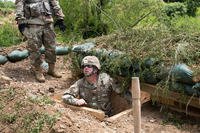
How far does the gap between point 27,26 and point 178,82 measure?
3.26 meters

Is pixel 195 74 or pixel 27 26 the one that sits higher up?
pixel 27 26

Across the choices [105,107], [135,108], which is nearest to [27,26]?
[105,107]

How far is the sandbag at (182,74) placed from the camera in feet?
19.1

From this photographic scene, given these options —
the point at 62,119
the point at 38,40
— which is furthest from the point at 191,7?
the point at 62,119

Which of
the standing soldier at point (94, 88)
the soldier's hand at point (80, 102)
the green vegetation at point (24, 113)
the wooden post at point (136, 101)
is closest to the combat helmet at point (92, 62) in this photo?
the standing soldier at point (94, 88)

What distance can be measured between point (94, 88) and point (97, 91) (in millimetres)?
60

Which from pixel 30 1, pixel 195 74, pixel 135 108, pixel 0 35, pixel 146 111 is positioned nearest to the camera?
pixel 135 108

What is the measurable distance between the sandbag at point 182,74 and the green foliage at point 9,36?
572 cm

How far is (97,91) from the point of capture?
22.6ft

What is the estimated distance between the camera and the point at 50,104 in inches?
228

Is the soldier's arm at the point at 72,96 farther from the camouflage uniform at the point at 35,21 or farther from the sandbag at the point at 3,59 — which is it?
the sandbag at the point at 3,59

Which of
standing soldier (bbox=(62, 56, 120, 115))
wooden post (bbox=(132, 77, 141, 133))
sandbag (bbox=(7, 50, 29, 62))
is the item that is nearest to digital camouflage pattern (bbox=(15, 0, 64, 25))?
sandbag (bbox=(7, 50, 29, 62))

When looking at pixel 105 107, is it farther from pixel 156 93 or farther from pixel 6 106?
pixel 6 106

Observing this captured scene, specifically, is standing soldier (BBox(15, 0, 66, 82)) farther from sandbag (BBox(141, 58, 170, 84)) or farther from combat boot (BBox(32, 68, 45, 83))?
sandbag (BBox(141, 58, 170, 84))
